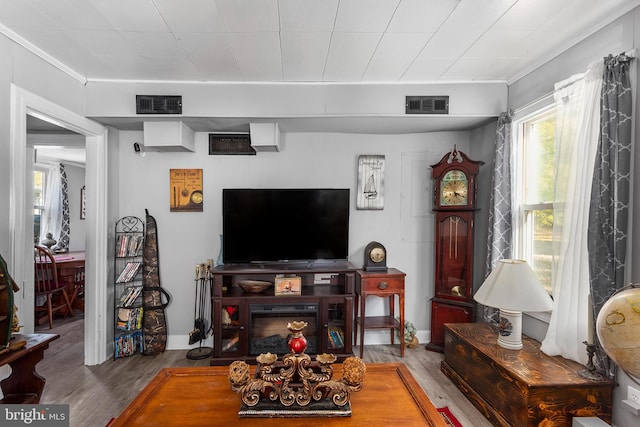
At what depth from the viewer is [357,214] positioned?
11.3 ft

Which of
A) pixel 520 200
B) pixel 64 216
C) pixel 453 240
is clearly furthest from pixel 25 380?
pixel 64 216

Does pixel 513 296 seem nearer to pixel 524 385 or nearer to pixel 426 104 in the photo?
pixel 524 385

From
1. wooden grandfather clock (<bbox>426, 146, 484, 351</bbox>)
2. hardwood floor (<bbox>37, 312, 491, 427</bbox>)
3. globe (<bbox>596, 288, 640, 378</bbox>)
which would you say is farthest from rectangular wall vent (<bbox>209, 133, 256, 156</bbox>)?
globe (<bbox>596, 288, 640, 378</bbox>)

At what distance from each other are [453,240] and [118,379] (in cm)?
318

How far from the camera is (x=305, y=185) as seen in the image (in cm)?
339

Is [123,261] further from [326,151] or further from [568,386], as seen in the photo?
[568,386]

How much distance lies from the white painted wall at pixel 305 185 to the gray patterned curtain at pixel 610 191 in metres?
1.61

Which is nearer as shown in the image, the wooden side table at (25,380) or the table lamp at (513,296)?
the wooden side table at (25,380)

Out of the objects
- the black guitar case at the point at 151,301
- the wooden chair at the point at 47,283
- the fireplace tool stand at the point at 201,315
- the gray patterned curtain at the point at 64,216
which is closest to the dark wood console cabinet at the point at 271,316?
the fireplace tool stand at the point at 201,315

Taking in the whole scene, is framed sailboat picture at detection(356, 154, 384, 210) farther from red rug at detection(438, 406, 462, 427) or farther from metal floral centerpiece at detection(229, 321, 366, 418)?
metal floral centerpiece at detection(229, 321, 366, 418)

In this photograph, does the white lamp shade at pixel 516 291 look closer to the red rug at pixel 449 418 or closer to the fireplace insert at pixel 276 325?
the red rug at pixel 449 418

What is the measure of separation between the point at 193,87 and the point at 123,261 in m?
1.82

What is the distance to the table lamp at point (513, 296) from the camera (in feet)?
6.87

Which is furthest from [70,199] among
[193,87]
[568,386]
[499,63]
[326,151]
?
[568,386]
